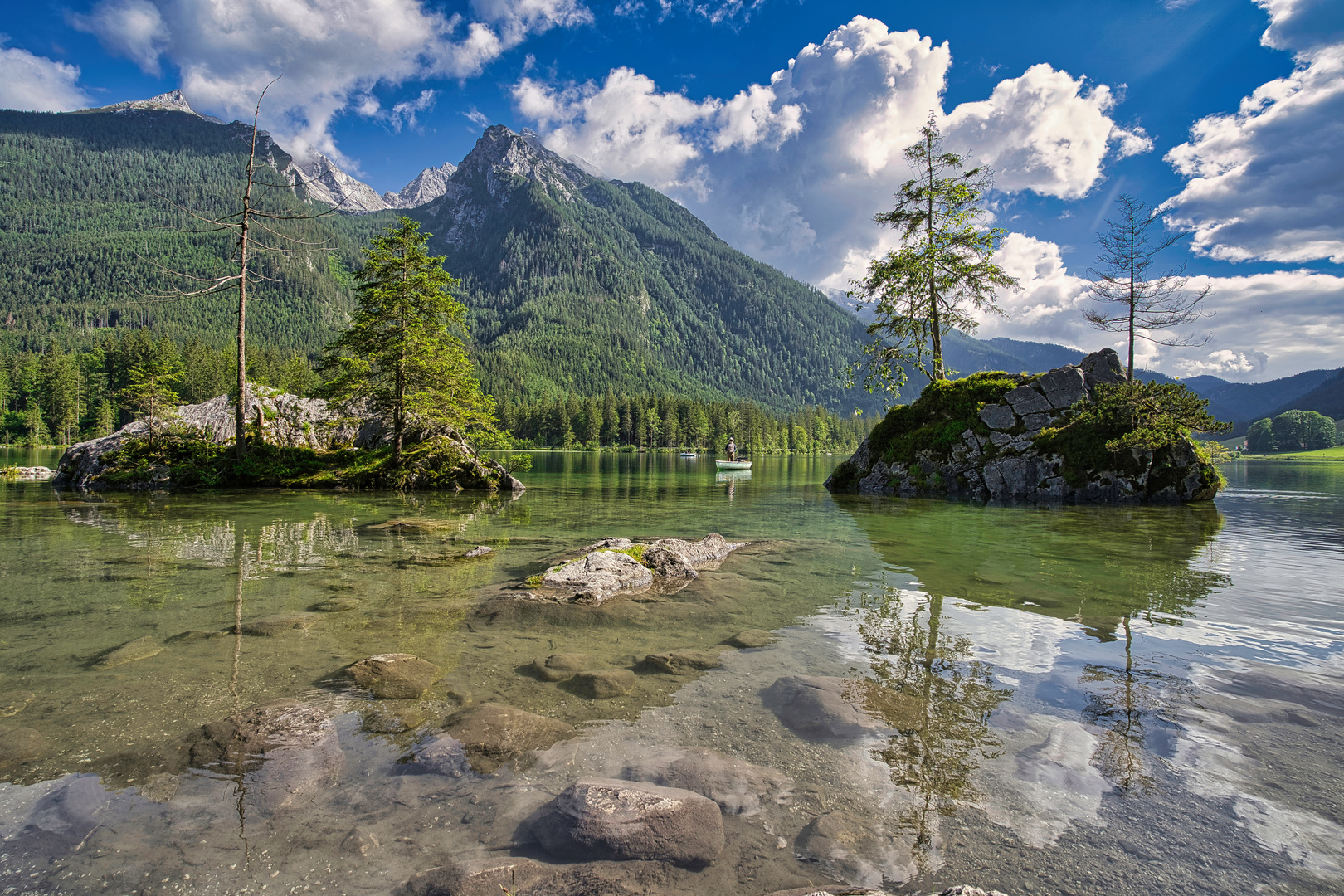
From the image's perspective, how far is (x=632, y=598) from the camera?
888 centimetres

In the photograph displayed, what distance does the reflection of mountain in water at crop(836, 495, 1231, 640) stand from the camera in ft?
27.7

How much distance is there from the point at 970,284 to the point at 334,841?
114 feet

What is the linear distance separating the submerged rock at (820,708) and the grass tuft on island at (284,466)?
968 inches

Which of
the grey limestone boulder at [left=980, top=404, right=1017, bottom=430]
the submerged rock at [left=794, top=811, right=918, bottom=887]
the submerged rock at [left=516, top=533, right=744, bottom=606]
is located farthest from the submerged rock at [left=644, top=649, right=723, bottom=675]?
the grey limestone boulder at [left=980, top=404, right=1017, bottom=430]

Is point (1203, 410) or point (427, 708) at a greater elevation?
point (1203, 410)

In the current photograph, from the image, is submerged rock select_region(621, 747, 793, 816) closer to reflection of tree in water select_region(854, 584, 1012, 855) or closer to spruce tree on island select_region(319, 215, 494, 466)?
reflection of tree in water select_region(854, 584, 1012, 855)

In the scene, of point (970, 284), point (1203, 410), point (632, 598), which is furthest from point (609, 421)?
point (632, 598)

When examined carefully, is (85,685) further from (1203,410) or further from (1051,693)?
(1203,410)

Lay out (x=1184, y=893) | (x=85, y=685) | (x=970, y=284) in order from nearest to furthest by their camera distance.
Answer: (x=1184, y=893) < (x=85, y=685) < (x=970, y=284)

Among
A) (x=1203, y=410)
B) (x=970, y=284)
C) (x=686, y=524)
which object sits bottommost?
(x=686, y=524)

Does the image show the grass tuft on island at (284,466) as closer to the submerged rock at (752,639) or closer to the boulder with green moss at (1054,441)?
the boulder with green moss at (1054,441)

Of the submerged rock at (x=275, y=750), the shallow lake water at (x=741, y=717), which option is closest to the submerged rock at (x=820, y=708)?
the shallow lake water at (x=741, y=717)

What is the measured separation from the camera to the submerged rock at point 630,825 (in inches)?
124

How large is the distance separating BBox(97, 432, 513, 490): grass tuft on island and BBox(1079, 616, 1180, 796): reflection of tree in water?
84.9ft
